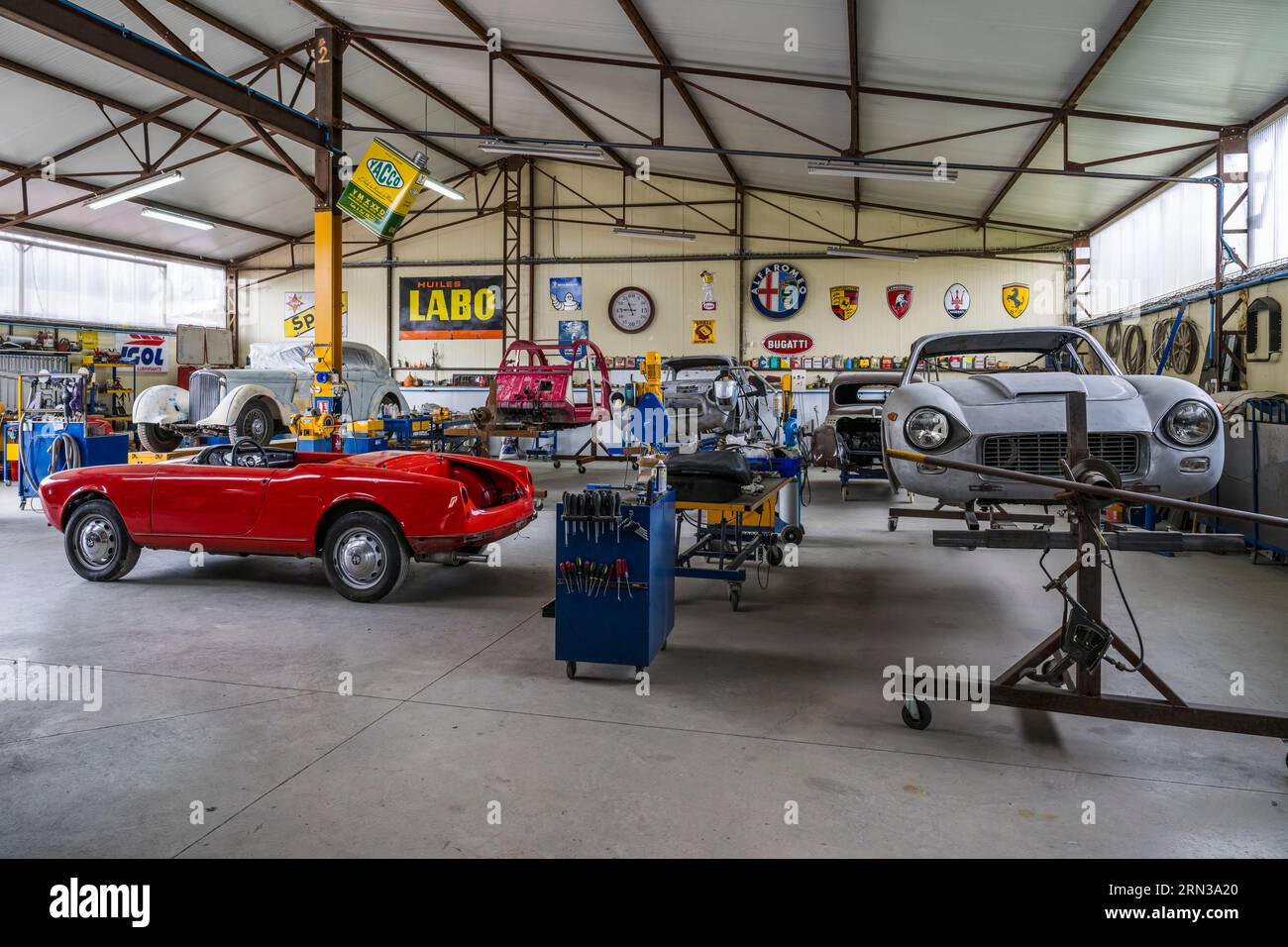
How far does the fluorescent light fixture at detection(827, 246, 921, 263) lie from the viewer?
51.3ft

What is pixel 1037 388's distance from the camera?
4316mm

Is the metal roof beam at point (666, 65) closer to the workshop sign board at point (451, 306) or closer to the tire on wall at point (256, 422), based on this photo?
the tire on wall at point (256, 422)

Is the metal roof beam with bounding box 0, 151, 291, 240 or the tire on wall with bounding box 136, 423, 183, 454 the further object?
the metal roof beam with bounding box 0, 151, 291, 240

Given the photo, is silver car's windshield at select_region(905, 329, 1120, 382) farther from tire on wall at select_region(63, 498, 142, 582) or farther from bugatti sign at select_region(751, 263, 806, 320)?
bugatti sign at select_region(751, 263, 806, 320)

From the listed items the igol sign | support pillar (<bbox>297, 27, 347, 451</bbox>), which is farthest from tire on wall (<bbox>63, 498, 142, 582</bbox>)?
the igol sign

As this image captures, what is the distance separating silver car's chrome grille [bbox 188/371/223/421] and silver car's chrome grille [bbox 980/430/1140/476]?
10.4 meters

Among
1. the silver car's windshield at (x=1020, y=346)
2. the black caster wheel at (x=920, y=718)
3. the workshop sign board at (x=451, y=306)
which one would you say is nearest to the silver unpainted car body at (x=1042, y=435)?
the silver car's windshield at (x=1020, y=346)

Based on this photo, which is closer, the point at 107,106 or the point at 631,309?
the point at 107,106

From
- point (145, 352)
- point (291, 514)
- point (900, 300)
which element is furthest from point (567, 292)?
point (291, 514)

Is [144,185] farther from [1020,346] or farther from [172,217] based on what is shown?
[1020,346]

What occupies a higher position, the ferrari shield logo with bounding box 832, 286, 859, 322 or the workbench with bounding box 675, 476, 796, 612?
the ferrari shield logo with bounding box 832, 286, 859, 322

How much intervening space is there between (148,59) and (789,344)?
1240 cm

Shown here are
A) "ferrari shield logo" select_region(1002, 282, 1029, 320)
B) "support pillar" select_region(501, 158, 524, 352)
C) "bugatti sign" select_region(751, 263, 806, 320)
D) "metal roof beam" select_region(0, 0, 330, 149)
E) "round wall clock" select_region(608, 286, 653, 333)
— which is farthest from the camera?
"support pillar" select_region(501, 158, 524, 352)
